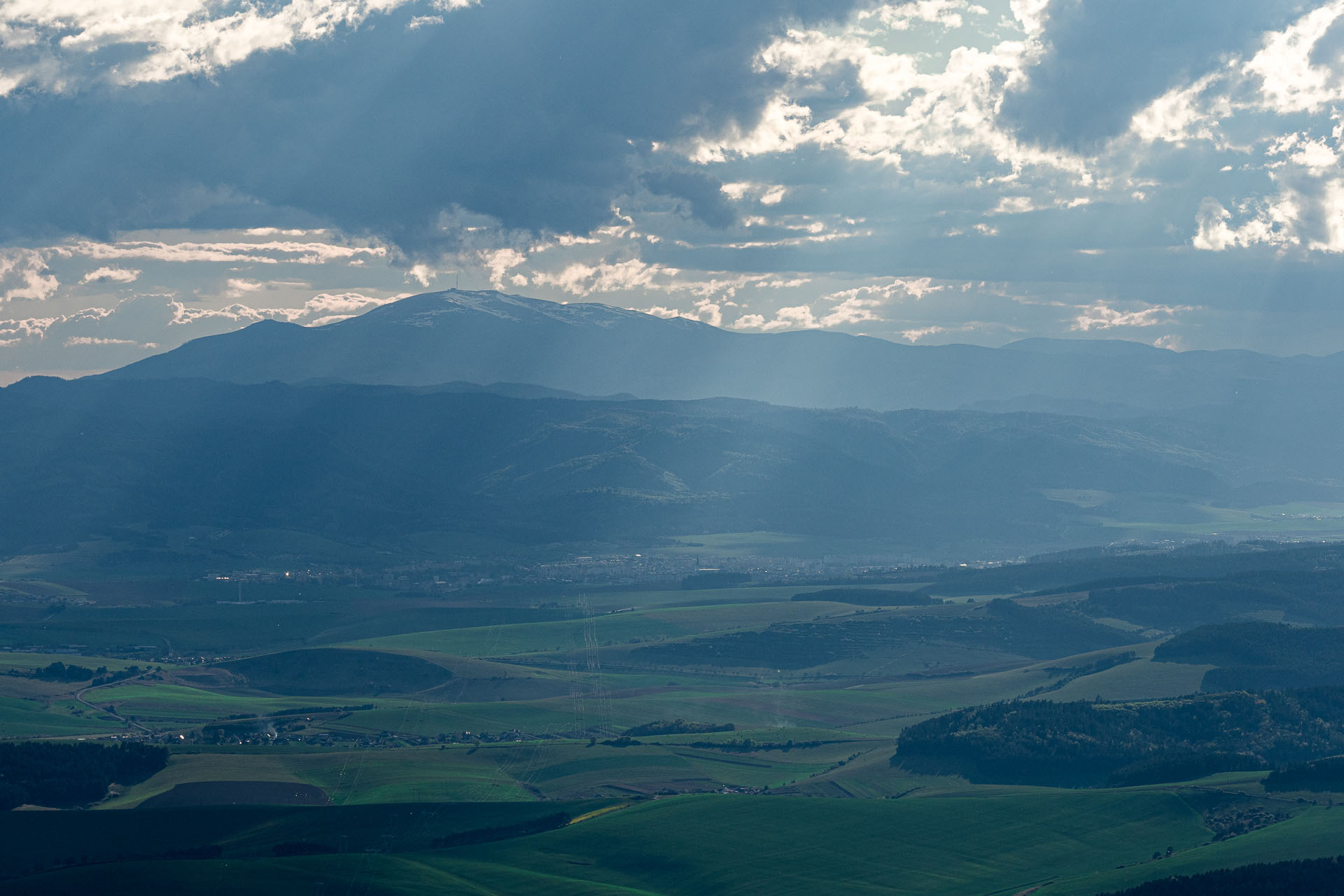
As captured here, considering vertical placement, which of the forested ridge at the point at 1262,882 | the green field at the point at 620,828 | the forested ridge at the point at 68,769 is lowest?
the forested ridge at the point at 1262,882

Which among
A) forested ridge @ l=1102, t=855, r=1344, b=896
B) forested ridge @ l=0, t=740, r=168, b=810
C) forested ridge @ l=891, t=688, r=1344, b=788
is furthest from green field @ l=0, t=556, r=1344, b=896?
forested ridge @ l=891, t=688, r=1344, b=788

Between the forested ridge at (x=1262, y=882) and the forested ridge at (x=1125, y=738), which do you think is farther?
the forested ridge at (x=1125, y=738)

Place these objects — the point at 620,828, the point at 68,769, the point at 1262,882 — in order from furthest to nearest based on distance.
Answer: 1. the point at 68,769
2. the point at 620,828
3. the point at 1262,882

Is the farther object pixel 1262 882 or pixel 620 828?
pixel 620 828

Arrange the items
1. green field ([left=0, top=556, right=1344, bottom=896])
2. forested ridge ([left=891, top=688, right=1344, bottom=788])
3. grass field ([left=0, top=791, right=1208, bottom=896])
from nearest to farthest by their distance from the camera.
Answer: grass field ([left=0, top=791, right=1208, bottom=896]) < green field ([left=0, top=556, right=1344, bottom=896]) < forested ridge ([left=891, top=688, right=1344, bottom=788])

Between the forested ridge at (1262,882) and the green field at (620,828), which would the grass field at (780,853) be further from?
the forested ridge at (1262,882)

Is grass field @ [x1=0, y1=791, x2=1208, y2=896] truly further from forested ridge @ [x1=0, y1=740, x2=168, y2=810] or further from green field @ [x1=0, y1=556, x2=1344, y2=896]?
forested ridge @ [x1=0, y1=740, x2=168, y2=810]

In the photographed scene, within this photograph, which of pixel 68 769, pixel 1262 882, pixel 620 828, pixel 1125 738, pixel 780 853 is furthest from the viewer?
pixel 1125 738

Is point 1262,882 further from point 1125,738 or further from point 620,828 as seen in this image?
point 1125,738

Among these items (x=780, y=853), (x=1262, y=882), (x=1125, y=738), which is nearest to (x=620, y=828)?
(x=780, y=853)

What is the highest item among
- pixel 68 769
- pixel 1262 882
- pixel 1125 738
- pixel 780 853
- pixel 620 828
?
pixel 68 769

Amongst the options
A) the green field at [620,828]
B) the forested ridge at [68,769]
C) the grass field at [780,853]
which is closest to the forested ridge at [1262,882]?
the green field at [620,828]

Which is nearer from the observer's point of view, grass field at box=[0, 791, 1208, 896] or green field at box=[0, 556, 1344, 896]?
grass field at box=[0, 791, 1208, 896]

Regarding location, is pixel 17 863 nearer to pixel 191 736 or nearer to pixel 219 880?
pixel 219 880
